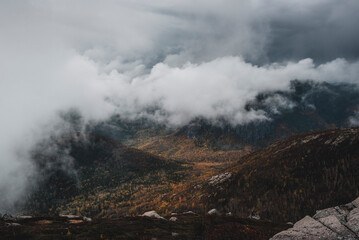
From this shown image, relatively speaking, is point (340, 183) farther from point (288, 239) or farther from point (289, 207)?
point (288, 239)

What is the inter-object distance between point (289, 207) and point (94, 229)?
19914 centimetres

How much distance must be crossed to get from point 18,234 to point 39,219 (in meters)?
30.4

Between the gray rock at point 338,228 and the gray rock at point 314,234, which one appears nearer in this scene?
the gray rock at point 338,228

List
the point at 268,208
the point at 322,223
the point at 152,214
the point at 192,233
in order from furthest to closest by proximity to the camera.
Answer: the point at 268,208 < the point at 152,214 < the point at 192,233 < the point at 322,223

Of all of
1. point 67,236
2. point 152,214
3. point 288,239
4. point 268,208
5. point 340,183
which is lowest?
point 268,208

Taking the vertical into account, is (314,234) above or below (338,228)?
below

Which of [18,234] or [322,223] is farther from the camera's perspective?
[322,223]

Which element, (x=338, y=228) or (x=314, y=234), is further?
(x=338, y=228)

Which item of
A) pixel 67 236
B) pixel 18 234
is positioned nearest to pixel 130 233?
pixel 67 236

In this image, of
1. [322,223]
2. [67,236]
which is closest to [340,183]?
[322,223]

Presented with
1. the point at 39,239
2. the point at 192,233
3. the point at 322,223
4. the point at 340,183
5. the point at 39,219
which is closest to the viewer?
the point at 39,239

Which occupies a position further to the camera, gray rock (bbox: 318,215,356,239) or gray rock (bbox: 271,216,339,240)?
gray rock (bbox: 271,216,339,240)

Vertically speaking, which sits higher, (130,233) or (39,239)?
(39,239)

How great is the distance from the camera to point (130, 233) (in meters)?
61.1
